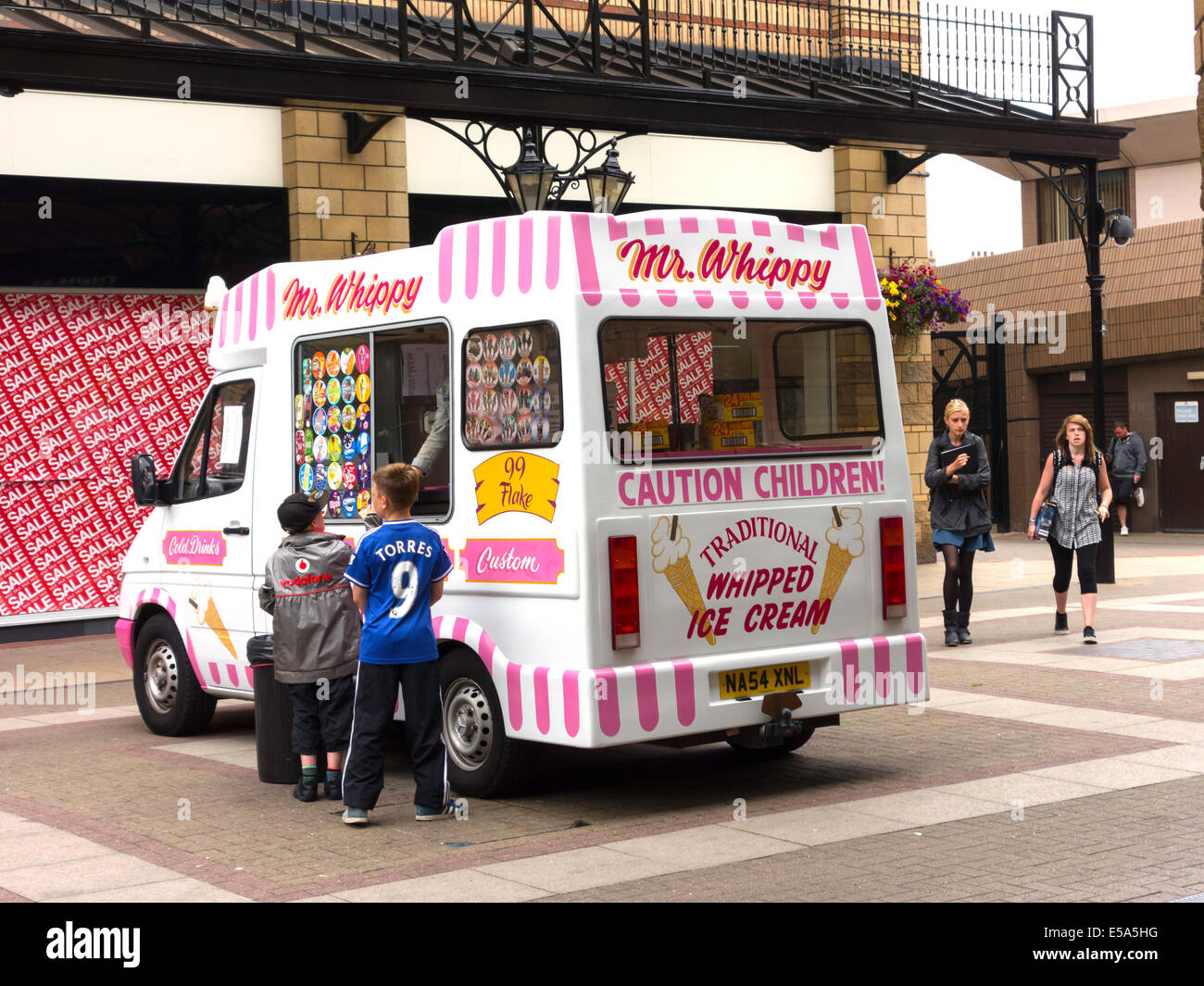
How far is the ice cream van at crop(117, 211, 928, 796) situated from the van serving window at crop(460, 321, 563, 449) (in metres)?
0.01

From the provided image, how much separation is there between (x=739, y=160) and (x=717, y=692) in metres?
13.0

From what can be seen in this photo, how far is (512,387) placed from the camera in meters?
7.55

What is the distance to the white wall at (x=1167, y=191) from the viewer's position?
3609cm

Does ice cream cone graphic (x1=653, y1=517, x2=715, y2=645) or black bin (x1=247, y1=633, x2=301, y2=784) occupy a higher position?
ice cream cone graphic (x1=653, y1=517, x2=715, y2=645)

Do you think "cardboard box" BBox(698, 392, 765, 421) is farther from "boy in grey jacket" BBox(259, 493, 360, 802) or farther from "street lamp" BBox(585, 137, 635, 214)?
"street lamp" BBox(585, 137, 635, 214)

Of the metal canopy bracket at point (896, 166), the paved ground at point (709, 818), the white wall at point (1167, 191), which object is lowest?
the paved ground at point (709, 818)

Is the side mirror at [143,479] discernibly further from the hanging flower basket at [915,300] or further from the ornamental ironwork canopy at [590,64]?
the hanging flower basket at [915,300]

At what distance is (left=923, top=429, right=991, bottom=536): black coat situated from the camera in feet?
42.4

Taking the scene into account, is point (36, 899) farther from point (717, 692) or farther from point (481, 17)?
point (481, 17)

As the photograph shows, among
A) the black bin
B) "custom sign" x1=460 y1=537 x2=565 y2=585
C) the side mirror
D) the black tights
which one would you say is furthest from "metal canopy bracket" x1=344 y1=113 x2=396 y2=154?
"custom sign" x1=460 y1=537 x2=565 y2=585

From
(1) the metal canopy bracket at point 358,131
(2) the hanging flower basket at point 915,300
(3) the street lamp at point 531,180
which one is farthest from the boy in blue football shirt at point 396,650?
(2) the hanging flower basket at point 915,300

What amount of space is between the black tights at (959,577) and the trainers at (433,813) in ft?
21.8

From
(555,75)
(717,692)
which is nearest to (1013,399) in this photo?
(555,75)

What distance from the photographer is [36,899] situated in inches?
238
